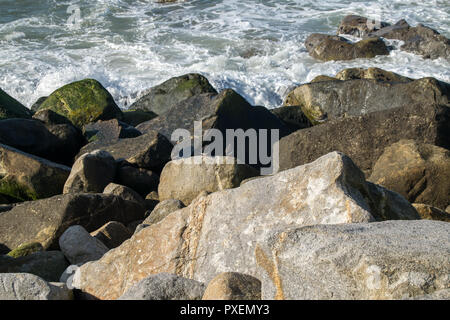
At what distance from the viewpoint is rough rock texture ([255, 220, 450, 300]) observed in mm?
2131

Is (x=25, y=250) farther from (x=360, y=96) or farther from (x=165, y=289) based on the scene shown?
(x=360, y=96)

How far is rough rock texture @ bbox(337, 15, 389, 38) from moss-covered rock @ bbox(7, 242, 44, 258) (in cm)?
1317

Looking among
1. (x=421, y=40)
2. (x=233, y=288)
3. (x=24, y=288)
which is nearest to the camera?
(x=233, y=288)

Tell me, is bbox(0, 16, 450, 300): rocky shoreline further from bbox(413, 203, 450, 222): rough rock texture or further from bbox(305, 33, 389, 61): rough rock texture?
bbox(305, 33, 389, 61): rough rock texture

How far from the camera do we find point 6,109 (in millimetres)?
8031

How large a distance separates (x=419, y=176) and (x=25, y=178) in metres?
3.87

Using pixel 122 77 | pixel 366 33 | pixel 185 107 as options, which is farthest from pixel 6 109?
pixel 366 33

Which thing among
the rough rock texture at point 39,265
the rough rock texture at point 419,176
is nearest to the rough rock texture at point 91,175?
the rough rock texture at point 39,265

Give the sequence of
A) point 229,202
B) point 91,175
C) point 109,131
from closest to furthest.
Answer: point 229,202, point 91,175, point 109,131

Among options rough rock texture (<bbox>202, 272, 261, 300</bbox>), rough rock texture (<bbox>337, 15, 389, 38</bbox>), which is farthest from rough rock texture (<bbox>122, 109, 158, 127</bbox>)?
rough rock texture (<bbox>337, 15, 389, 38</bbox>)

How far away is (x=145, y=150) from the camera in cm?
641

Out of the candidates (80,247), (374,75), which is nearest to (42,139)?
(80,247)

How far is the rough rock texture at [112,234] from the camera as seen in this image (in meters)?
4.43

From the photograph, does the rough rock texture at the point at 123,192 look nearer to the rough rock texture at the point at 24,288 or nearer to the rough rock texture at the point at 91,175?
the rough rock texture at the point at 91,175
